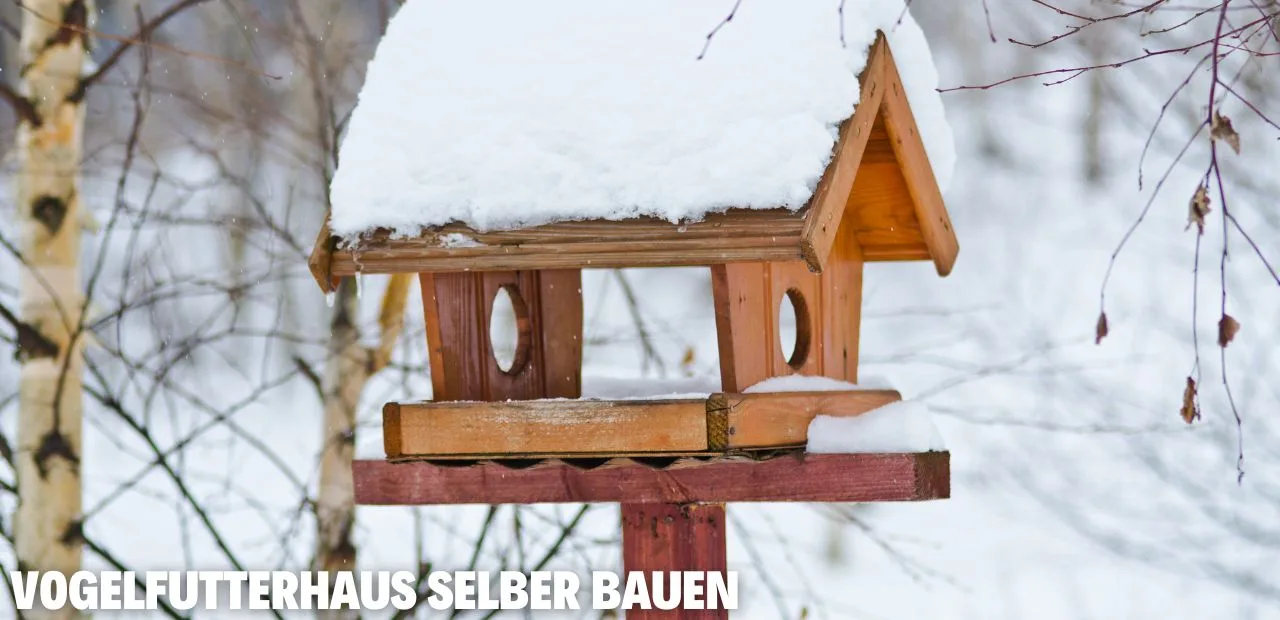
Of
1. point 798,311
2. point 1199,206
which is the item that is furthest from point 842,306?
point 1199,206

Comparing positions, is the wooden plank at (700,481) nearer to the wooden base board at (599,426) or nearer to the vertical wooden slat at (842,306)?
the wooden base board at (599,426)

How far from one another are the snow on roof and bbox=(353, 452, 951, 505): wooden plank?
1.47 feet

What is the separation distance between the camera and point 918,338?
32.6 ft

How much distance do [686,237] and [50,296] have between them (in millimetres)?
1918

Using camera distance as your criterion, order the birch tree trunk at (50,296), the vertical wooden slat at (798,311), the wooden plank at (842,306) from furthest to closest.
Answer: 1. the birch tree trunk at (50,296)
2. the wooden plank at (842,306)
3. the vertical wooden slat at (798,311)

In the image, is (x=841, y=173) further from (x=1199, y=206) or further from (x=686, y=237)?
(x=1199, y=206)

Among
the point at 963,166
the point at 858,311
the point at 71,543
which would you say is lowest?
the point at 71,543

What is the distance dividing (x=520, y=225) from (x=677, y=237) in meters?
0.27

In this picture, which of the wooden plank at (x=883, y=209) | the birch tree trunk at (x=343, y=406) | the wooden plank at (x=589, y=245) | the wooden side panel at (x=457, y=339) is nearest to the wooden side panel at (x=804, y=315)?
the wooden plank at (x=883, y=209)

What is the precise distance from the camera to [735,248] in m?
1.92

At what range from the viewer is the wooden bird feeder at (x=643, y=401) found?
1986mm

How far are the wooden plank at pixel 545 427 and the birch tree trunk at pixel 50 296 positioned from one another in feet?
4.43

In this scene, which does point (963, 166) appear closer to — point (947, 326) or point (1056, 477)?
point (947, 326)

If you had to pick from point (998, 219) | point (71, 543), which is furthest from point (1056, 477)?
point (71, 543)
